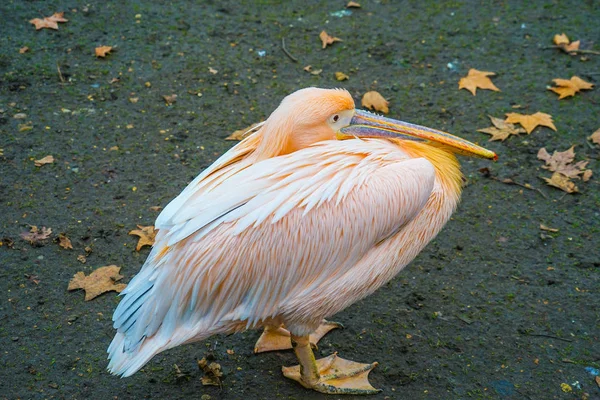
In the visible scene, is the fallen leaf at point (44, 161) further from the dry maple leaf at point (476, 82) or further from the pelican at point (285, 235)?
the dry maple leaf at point (476, 82)

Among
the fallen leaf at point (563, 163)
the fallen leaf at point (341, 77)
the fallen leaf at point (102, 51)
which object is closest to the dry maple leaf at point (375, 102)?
the fallen leaf at point (341, 77)

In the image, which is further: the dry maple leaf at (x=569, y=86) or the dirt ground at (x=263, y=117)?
the dry maple leaf at (x=569, y=86)

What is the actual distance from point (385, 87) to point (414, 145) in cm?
206

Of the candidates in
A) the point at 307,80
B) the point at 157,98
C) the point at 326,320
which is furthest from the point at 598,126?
the point at 157,98

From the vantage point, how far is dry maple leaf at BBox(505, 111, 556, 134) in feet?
15.1

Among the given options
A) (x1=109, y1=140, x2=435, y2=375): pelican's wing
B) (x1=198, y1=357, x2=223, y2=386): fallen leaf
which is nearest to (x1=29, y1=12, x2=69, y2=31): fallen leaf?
(x1=109, y1=140, x2=435, y2=375): pelican's wing

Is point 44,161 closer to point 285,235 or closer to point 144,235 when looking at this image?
point 144,235

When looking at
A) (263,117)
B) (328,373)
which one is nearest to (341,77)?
(263,117)

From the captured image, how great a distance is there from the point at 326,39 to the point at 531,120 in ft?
5.74

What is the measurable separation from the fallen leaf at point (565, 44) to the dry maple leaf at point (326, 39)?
67.5 inches

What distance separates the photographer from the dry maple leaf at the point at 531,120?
4590 millimetres

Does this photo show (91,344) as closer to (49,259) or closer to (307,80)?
(49,259)

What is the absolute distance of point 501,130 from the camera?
4.59 meters

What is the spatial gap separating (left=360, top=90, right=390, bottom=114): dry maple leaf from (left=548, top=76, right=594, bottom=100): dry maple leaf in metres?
1.26
